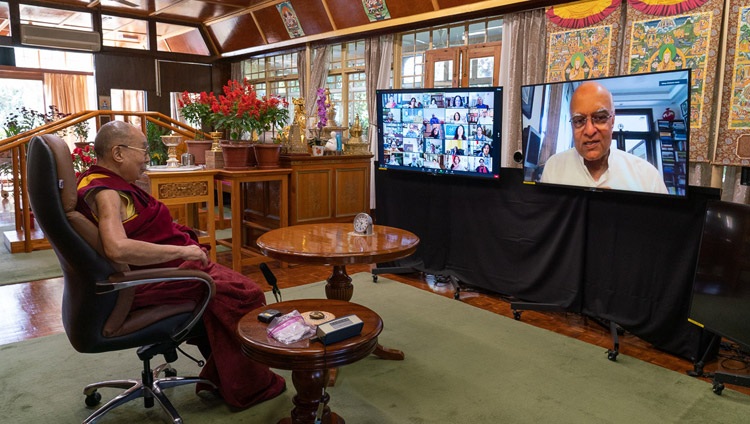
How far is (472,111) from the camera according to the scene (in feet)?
12.7

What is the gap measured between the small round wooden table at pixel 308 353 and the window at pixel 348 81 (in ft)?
16.7

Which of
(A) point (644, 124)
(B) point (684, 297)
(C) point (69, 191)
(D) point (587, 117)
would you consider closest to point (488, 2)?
(D) point (587, 117)

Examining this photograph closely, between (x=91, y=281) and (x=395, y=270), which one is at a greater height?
(x=91, y=281)

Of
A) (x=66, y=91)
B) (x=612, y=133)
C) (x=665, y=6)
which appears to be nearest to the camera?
(x=612, y=133)

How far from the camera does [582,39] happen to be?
4586mm

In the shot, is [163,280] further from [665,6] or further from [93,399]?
[665,6]

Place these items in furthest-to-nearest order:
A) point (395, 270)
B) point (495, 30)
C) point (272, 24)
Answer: point (272, 24)
point (495, 30)
point (395, 270)

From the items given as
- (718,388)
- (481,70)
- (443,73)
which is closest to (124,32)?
(443,73)

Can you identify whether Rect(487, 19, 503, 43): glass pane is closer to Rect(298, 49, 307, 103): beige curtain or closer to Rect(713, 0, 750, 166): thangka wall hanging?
Rect(713, 0, 750, 166): thangka wall hanging

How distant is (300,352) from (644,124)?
7.70 feet

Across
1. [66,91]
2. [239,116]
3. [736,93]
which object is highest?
[66,91]

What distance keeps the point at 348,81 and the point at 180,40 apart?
388cm

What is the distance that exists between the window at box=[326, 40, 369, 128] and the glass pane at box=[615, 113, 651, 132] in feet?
13.4

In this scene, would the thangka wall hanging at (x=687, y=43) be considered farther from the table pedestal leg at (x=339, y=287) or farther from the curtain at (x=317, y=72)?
the curtain at (x=317, y=72)
